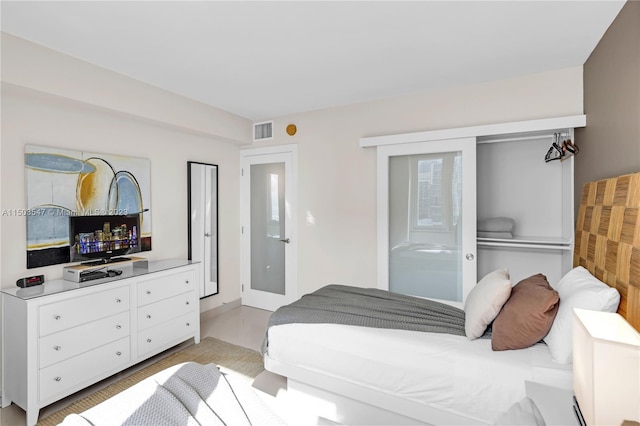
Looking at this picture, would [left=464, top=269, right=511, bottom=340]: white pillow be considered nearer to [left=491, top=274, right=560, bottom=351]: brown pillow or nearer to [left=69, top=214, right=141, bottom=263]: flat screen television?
[left=491, top=274, right=560, bottom=351]: brown pillow

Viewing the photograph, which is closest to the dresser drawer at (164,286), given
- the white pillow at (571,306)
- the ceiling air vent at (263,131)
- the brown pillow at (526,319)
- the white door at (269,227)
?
the white door at (269,227)

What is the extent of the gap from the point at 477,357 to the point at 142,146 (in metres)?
3.55

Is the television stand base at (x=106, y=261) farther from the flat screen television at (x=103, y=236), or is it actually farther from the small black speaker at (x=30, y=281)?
the small black speaker at (x=30, y=281)

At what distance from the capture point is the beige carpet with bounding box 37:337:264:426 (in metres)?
2.42

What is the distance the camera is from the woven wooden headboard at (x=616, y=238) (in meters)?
1.52

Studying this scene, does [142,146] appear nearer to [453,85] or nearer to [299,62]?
[299,62]

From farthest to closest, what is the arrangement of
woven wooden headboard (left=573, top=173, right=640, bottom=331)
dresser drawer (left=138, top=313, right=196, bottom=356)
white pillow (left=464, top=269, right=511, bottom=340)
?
dresser drawer (left=138, top=313, right=196, bottom=356), white pillow (left=464, top=269, right=511, bottom=340), woven wooden headboard (left=573, top=173, right=640, bottom=331)

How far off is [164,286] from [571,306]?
3.17 meters

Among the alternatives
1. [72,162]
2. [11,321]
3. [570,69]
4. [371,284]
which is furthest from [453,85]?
[11,321]

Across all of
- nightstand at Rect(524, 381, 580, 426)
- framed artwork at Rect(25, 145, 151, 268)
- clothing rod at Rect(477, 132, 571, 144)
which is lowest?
nightstand at Rect(524, 381, 580, 426)

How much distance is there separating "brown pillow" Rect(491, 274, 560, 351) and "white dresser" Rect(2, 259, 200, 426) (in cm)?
281

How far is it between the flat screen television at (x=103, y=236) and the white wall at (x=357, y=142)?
1934 mm

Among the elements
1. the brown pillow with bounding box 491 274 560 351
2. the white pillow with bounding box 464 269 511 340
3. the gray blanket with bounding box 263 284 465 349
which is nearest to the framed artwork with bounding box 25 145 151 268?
the gray blanket with bounding box 263 284 465 349

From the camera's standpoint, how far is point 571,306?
167cm
